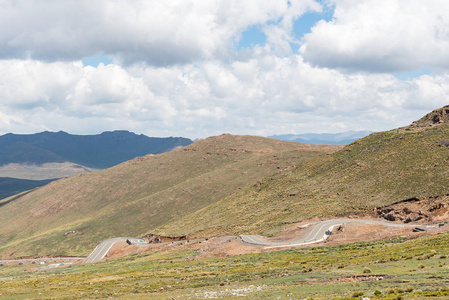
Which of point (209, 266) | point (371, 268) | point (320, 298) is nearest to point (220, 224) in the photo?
point (209, 266)

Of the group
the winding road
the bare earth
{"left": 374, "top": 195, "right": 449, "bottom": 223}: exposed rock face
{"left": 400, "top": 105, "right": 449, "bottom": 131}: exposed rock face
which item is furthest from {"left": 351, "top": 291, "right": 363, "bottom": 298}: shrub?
{"left": 400, "top": 105, "right": 449, "bottom": 131}: exposed rock face

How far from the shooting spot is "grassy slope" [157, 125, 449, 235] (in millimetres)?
87812

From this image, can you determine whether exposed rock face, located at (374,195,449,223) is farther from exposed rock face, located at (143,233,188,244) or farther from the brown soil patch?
exposed rock face, located at (143,233,188,244)

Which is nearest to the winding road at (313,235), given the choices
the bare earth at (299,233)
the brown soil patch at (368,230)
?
the brown soil patch at (368,230)

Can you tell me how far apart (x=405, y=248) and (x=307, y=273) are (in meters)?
15.9

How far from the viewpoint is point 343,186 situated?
10406 centimetres

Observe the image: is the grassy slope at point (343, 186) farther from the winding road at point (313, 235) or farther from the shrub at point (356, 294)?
the shrub at point (356, 294)

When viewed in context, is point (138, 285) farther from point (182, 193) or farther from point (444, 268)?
point (182, 193)

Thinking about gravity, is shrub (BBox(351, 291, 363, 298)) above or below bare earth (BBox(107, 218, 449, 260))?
above

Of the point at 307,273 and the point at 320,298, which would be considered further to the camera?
the point at 307,273

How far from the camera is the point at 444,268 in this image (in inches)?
1153

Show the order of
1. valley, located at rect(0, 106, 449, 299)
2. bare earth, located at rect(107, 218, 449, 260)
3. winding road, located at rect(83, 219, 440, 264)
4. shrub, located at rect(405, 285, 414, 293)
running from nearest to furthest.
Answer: shrub, located at rect(405, 285, 414, 293) → valley, located at rect(0, 106, 449, 299) → bare earth, located at rect(107, 218, 449, 260) → winding road, located at rect(83, 219, 440, 264)

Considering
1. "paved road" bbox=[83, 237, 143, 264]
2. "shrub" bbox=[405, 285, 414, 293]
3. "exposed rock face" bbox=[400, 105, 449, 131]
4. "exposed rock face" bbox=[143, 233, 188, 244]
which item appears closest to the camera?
"shrub" bbox=[405, 285, 414, 293]

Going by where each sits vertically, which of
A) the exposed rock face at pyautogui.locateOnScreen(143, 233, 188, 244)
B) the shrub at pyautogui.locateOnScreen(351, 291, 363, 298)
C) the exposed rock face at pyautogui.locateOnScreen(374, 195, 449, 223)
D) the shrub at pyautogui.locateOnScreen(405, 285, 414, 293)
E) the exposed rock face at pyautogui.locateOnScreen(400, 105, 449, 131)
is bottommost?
the exposed rock face at pyautogui.locateOnScreen(143, 233, 188, 244)
